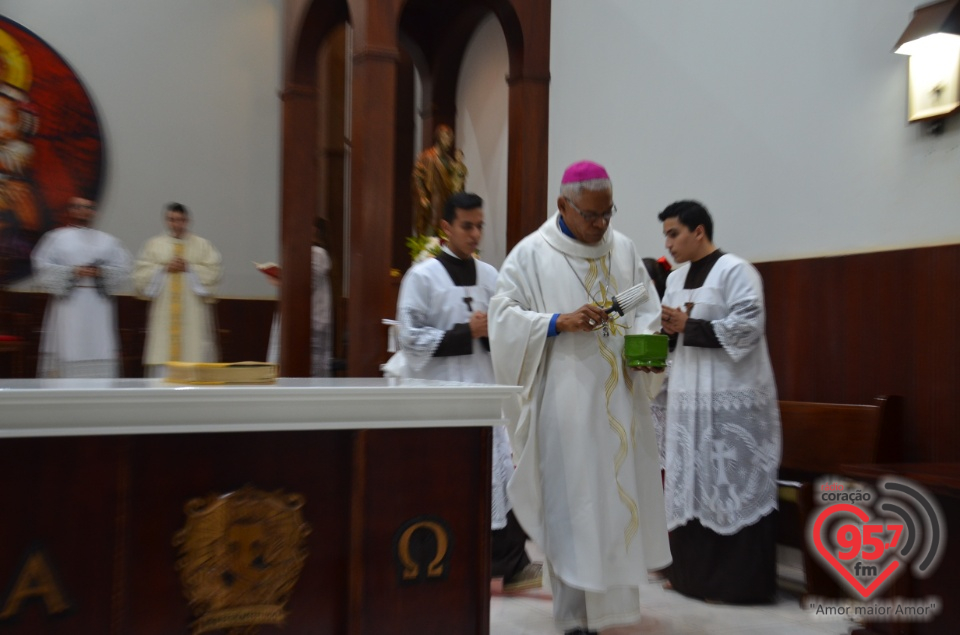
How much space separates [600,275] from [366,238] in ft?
7.62

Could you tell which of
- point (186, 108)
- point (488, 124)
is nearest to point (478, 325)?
point (488, 124)

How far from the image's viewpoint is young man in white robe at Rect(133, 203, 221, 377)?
861cm

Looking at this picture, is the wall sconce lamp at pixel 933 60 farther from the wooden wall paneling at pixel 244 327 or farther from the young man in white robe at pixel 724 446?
the wooden wall paneling at pixel 244 327

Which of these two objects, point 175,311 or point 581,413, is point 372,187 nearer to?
point 581,413

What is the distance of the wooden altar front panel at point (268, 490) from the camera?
2328 mm

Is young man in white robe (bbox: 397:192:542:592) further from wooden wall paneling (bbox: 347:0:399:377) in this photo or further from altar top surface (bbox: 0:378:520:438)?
altar top surface (bbox: 0:378:520:438)

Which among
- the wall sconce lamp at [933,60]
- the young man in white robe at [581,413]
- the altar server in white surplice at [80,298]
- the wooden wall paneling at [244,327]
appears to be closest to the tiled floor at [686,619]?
the young man in white robe at [581,413]

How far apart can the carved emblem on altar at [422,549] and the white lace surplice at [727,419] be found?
204 cm

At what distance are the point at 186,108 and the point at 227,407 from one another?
866cm

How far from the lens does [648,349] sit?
11.0ft

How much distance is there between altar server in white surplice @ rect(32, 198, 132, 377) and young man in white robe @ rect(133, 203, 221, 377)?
1.90 feet

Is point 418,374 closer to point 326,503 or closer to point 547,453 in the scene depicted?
point 547,453

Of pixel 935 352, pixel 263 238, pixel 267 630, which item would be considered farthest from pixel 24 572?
pixel 263 238

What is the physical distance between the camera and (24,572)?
2277mm
